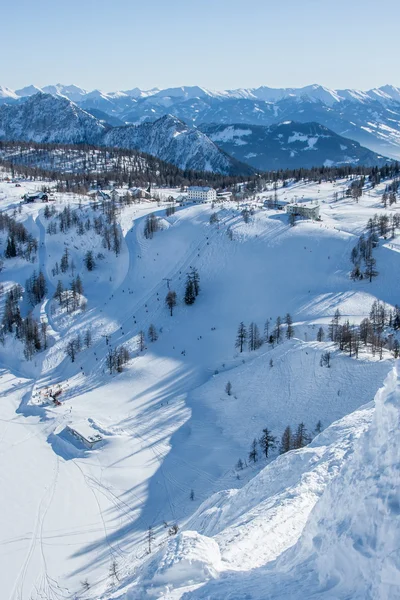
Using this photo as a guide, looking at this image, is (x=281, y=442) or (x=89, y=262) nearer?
(x=281, y=442)

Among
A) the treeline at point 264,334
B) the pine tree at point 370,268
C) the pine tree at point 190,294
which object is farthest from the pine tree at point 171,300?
the pine tree at point 370,268

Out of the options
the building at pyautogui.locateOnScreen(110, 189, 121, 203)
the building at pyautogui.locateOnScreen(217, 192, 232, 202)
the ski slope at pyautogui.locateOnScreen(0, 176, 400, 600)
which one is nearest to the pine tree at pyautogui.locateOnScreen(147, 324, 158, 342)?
the ski slope at pyautogui.locateOnScreen(0, 176, 400, 600)

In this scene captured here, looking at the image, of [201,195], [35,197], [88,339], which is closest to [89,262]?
[88,339]

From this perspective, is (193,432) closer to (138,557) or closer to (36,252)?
(138,557)

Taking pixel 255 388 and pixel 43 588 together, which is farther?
pixel 255 388

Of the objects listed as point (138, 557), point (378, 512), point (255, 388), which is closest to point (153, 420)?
point (255, 388)

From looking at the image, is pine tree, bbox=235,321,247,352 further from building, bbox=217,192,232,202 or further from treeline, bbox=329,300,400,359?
building, bbox=217,192,232,202

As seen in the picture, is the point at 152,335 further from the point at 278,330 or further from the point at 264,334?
the point at 278,330
